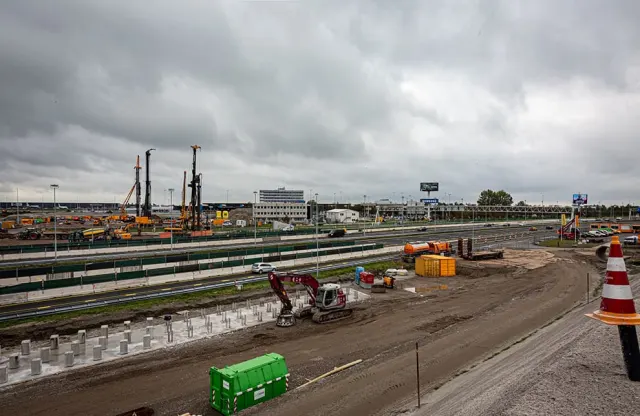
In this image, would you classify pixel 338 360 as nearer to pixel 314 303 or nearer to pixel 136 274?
pixel 314 303

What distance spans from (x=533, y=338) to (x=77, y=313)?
104ft

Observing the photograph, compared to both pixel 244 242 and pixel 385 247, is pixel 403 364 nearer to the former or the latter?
pixel 385 247

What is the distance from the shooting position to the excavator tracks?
2664 centimetres

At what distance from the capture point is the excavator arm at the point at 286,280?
2592cm

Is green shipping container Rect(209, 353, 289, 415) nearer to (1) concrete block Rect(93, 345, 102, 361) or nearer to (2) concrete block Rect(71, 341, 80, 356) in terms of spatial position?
(1) concrete block Rect(93, 345, 102, 361)

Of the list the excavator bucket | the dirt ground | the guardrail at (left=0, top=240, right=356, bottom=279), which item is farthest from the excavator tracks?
the guardrail at (left=0, top=240, right=356, bottom=279)

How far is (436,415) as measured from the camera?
42.9 feet

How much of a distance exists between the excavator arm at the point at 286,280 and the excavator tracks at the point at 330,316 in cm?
167

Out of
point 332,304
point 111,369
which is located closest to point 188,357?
point 111,369

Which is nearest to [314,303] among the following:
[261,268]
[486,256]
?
[261,268]

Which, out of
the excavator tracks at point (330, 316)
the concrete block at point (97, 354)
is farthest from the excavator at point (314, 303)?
the concrete block at point (97, 354)

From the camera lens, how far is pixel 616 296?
952cm

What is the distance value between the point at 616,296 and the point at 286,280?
20498 millimetres

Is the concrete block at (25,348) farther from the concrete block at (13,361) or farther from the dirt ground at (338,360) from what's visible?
the dirt ground at (338,360)
